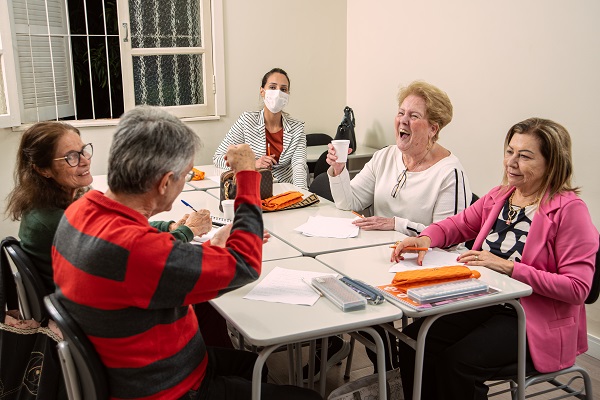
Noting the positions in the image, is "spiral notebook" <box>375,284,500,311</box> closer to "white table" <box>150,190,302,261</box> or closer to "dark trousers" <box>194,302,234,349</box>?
"white table" <box>150,190,302,261</box>

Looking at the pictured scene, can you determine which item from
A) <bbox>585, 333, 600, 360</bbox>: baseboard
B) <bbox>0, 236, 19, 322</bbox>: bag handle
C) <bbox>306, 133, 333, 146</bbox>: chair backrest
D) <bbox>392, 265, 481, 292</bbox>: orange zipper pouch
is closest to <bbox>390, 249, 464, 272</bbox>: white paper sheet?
<bbox>392, 265, 481, 292</bbox>: orange zipper pouch

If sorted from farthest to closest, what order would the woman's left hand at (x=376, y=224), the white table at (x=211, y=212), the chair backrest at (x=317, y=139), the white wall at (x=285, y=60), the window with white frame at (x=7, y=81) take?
the chair backrest at (x=317, y=139) → the white wall at (x=285, y=60) → the window with white frame at (x=7, y=81) → the woman's left hand at (x=376, y=224) → the white table at (x=211, y=212)

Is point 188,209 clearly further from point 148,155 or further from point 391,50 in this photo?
point 391,50

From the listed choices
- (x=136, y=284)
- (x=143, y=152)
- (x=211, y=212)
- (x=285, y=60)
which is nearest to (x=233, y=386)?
(x=136, y=284)

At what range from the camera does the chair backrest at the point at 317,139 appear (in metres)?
4.96

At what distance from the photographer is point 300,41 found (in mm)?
4984

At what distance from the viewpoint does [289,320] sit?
5.38 ft

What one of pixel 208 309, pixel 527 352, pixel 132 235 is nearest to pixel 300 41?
pixel 208 309

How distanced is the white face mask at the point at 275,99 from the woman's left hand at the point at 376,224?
1.52m

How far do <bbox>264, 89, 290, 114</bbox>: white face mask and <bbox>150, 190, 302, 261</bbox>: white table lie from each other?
897 mm

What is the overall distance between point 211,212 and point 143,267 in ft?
4.96

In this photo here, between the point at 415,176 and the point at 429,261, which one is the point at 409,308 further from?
the point at 415,176

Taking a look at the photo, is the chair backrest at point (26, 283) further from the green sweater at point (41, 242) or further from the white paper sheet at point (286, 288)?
the white paper sheet at point (286, 288)

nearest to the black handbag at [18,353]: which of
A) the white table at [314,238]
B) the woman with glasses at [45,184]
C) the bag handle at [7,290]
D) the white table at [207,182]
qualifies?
the bag handle at [7,290]
